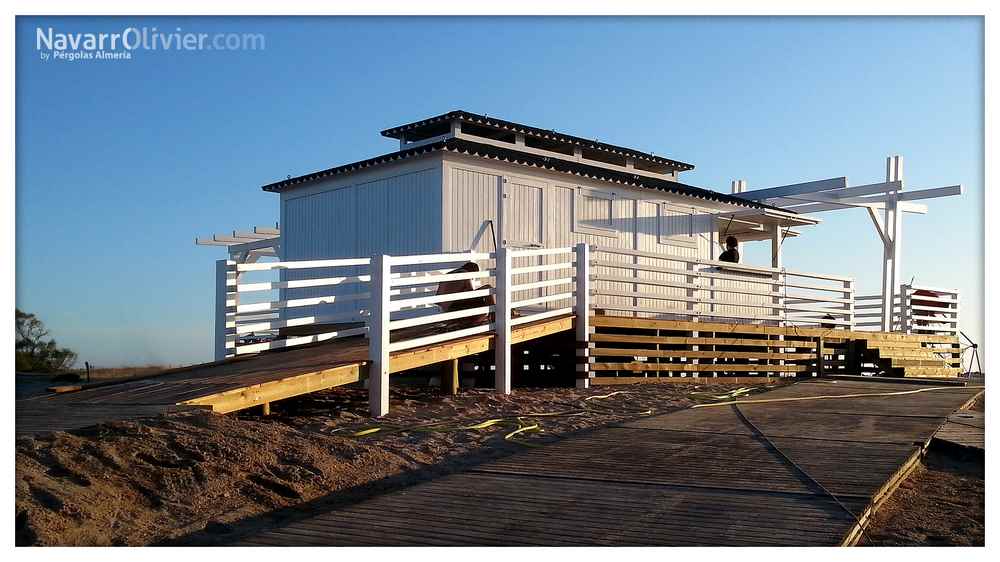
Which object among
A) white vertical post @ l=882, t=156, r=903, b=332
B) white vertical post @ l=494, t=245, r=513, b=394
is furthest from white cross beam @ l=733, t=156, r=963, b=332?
white vertical post @ l=494, t=245, r=513, b=394

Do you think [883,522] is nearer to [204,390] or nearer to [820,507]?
[820,507]

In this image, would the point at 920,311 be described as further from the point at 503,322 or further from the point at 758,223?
the point at 503,322

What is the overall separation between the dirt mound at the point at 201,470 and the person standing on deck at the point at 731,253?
14.3 m

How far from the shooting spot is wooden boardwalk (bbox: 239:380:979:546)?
493 centimetres

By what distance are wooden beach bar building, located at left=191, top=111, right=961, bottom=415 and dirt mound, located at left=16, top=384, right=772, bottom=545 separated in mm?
2310

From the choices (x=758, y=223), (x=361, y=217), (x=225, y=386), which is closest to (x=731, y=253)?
(x=758, y=223)

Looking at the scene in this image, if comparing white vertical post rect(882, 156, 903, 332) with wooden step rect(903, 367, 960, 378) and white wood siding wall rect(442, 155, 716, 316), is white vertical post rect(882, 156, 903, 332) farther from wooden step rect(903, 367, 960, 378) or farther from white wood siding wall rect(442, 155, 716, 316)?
white wood siding wall rect(442, 155, 716, 316)

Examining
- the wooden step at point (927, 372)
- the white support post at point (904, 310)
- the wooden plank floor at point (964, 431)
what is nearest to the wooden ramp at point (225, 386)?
the wooden plank floor at point (964, 431)

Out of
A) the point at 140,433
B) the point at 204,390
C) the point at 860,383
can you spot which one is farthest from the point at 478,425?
the point at 860,383

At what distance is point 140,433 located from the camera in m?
6.43

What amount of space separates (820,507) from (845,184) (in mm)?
16079

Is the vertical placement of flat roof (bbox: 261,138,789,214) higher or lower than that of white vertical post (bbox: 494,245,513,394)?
higher

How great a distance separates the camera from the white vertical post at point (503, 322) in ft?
40.2
